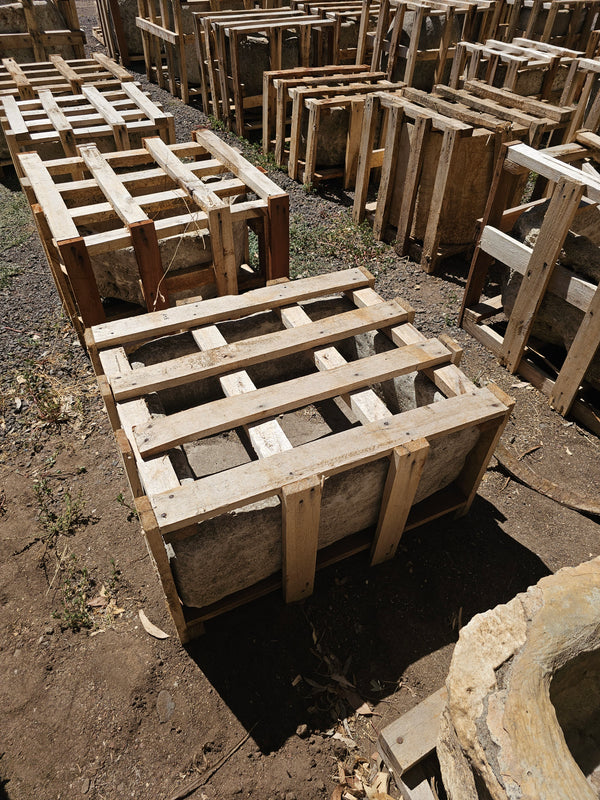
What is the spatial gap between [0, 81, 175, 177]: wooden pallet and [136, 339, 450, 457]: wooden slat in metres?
3.74

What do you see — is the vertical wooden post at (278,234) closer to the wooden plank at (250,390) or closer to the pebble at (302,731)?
the wooden plank at (250,390)

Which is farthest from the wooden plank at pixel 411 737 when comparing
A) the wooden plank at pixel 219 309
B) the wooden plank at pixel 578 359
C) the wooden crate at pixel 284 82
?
the wooden crate at pixel 284 82

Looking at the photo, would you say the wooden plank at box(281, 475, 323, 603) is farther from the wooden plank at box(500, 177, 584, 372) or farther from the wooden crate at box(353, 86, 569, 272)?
the wooden crate at box(353, 86, 569, 272)

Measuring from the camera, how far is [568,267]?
4.48m

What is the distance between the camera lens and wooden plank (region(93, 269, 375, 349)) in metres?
3.30

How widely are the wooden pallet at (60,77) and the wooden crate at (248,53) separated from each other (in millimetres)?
2558

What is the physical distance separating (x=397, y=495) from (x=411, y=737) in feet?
3.81

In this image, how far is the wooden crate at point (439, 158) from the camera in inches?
220

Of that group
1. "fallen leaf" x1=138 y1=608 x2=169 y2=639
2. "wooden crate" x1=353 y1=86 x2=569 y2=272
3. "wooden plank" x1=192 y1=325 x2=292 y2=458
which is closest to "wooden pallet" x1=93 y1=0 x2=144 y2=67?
"wooden crate" x1=353 y1=86 x2=569 y2=272

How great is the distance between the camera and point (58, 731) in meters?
2.85

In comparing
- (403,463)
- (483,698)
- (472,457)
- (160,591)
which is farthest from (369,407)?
(160,591)

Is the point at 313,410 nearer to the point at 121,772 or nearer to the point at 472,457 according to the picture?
the point at 472,457

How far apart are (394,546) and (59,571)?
2290 mm

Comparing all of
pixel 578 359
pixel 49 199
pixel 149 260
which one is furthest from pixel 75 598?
pixel 578 359
